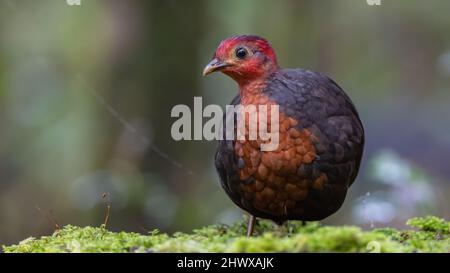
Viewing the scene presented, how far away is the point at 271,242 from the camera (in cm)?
272

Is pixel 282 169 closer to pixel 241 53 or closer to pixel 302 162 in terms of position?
pixel 302 162

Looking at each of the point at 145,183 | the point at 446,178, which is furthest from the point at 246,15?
the point at 446,178

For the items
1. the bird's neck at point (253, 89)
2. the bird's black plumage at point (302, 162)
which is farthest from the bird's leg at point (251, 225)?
the bird's neck at point (253, 89)

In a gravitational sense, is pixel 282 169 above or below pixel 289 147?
below

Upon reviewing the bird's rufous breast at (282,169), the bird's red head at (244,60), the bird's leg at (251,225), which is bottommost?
the bird's leg at (251,225)

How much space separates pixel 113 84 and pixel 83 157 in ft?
3.35

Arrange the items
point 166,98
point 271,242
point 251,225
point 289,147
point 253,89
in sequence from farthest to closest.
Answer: point 166,98 < point 251,225 < point 253,89 < point 289,147 < point 271,242

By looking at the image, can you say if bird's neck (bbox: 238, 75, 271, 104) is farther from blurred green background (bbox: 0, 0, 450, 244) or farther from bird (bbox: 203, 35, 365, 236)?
blurred green background (bbox: 0, 0, 450, 244)

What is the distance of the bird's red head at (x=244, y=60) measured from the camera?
13.3 feet

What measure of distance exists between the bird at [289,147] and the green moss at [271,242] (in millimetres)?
246

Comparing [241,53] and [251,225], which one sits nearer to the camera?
[241,53]

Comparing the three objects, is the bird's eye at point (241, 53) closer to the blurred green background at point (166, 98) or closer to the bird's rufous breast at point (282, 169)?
the bird's rufous breast at point (282, 169)

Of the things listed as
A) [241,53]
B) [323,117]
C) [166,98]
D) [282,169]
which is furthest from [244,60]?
[166,98]

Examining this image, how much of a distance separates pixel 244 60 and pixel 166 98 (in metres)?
3.01
